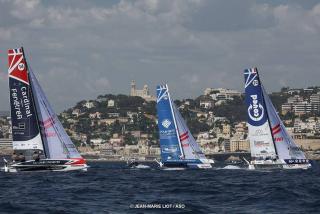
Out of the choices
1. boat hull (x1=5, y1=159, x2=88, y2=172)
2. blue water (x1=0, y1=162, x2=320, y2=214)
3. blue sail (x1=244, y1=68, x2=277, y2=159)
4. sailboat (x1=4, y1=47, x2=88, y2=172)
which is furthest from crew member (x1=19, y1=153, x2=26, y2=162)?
blue sail (x1=244, y1=68, x2=277, y2=159)

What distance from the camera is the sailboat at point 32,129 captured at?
183 feet

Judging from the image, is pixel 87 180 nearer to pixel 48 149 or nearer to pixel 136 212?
pixel 48 149

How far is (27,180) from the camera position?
48844 mm

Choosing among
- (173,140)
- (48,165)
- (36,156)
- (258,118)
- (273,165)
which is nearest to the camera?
(48,165)

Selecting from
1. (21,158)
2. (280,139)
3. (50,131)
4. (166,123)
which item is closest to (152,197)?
(21,158)

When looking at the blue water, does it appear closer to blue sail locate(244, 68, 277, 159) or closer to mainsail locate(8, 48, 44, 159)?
mainsail locate(8, 48, 44, 159)

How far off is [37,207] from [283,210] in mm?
8300

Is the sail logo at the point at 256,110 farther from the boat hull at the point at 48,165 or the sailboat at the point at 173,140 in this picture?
the boat hull at the point at 48,165

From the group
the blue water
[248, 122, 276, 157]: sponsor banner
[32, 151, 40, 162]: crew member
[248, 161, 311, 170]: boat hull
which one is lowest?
the blue water

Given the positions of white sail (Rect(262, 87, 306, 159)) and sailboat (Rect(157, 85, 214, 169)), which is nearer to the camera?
white sail (Rect(262, 87, 306, 159))

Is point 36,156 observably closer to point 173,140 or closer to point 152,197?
point 173,140

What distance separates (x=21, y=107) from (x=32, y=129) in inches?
57.4

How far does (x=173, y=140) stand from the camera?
71.6 m

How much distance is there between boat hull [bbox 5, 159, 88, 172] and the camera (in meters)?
55.3
